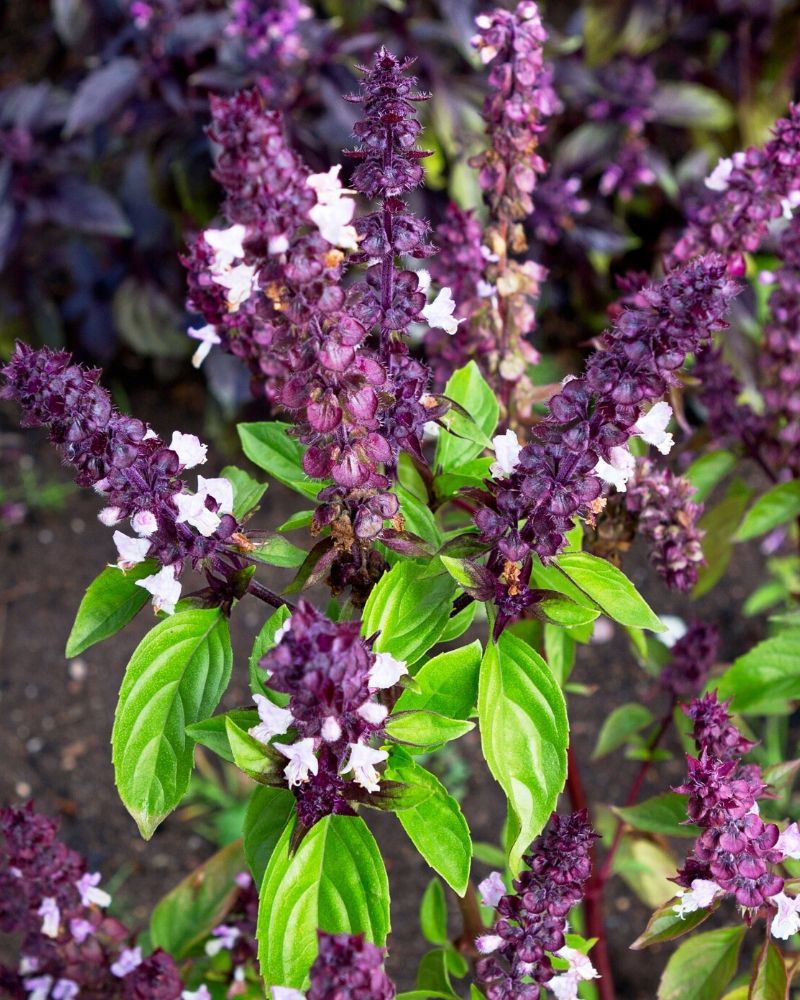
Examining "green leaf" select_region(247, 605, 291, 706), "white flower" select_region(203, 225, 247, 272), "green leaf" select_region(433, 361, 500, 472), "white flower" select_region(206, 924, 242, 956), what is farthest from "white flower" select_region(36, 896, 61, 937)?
"white flower" select_region(203, 225, 247, 272)

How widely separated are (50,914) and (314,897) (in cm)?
61

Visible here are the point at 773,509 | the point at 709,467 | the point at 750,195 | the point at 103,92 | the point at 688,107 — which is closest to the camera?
the point at 750,195

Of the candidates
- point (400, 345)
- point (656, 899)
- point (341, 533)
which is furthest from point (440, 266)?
point (656, 899)

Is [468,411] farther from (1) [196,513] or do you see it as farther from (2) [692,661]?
(2) [692,661]

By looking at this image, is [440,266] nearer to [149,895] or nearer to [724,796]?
[724,796]

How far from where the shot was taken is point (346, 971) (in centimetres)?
85

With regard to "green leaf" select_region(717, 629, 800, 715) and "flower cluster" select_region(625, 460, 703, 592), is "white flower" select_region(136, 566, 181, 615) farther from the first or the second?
"green leaf" select_region(717, 629, 800, 715)

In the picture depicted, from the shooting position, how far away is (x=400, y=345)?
1.15m

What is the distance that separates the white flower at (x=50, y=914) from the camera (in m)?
1.48

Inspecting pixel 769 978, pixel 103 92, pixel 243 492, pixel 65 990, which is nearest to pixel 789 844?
pixel 769 978

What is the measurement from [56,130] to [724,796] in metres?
3.01

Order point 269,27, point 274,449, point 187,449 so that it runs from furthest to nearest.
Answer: point 269,27, point 274,449, point 187,449

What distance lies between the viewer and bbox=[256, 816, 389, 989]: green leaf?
104 centimetres

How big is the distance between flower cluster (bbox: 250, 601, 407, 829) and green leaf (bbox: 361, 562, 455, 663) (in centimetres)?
8
